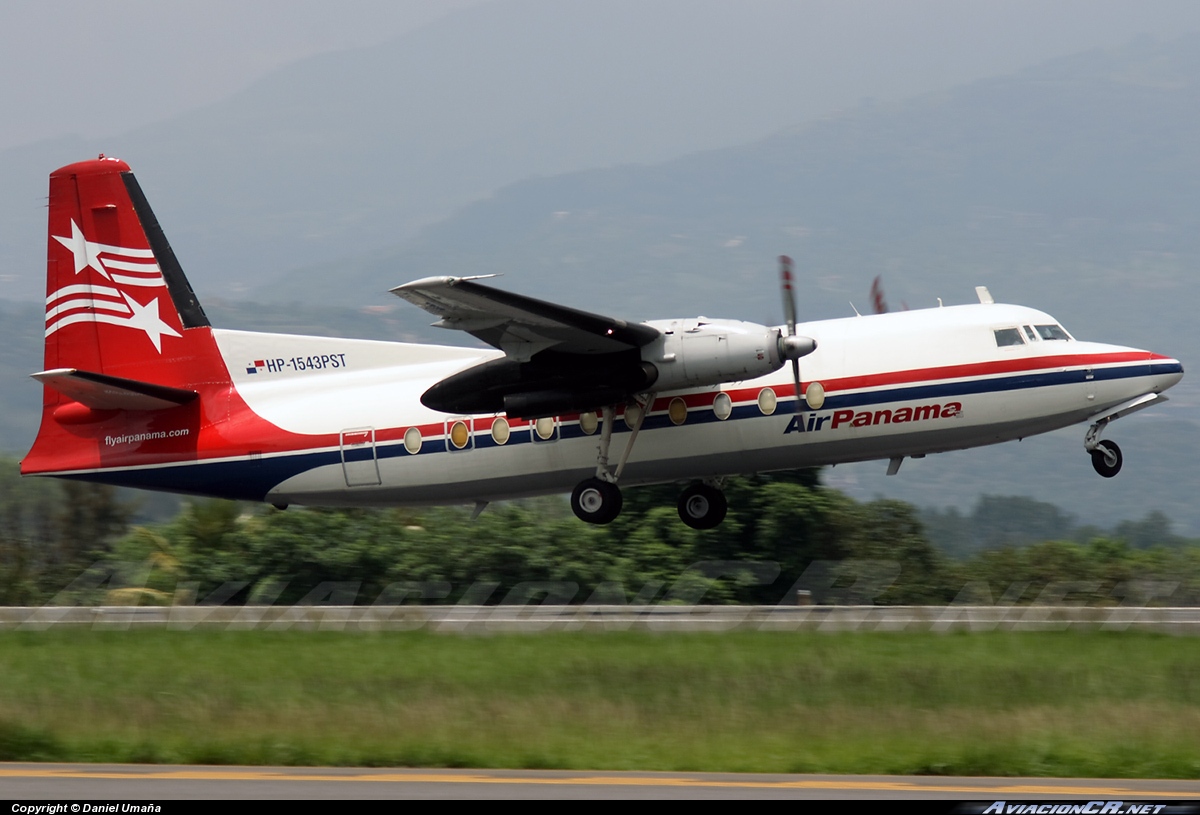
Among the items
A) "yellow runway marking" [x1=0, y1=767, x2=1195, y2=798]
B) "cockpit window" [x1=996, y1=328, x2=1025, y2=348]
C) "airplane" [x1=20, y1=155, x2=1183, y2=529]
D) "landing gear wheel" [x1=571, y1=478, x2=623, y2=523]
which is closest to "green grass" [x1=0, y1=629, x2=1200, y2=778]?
"yellow runway marking" [x1=0, y1=767, x2=1195, y2=798]

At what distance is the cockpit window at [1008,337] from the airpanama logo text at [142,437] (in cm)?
1258

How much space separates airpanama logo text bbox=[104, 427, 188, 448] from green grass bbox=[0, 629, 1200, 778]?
333 cm

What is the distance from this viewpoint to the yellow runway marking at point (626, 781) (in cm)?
1070

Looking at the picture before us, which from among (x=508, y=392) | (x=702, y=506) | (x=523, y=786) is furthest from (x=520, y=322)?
(x=523, y=786)

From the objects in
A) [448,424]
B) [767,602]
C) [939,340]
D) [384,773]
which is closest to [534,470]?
[448,424]

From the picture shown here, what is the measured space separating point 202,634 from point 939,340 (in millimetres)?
13077

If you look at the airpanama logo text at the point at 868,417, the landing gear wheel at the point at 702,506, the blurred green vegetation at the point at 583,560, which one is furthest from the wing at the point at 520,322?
the blurred green vegetation at the point at 583,560

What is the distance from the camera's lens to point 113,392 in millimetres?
20797

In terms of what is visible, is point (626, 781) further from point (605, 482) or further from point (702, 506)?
point (702, 506)

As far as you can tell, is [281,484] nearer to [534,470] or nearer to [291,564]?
[534,470]

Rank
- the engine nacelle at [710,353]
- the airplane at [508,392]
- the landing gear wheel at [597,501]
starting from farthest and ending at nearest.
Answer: the landing gear wheel at [597,501] < the airplane at [508,392] < the engine nacelle at [710,353]

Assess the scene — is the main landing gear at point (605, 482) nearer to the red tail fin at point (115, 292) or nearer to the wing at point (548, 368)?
the wing at point (548, 368)

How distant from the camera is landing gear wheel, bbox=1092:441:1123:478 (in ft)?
66.6

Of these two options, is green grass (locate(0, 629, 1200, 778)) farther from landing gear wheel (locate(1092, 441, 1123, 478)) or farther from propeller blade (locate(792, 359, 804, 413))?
propeller blade (locate(792, 359, 804, 413))
